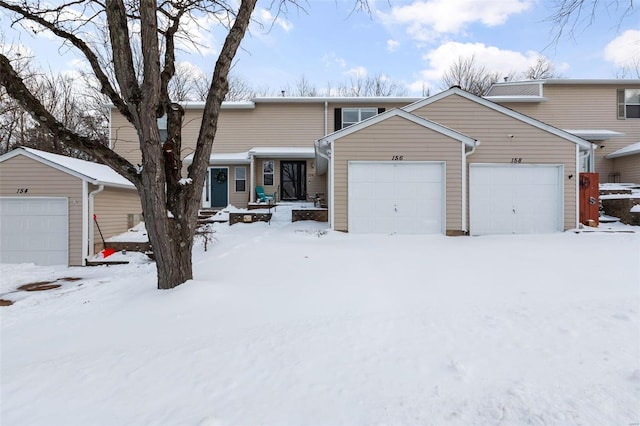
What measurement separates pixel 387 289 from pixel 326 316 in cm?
137

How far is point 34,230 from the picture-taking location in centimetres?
1066

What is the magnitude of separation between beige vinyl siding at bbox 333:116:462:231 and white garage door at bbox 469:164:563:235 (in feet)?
3.01

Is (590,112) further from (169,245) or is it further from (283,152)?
(169,245)

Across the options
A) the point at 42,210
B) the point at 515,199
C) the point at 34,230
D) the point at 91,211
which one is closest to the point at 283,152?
the point at 91,211

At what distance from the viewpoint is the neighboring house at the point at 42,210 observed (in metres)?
10.6

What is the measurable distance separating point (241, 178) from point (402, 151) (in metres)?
9.00

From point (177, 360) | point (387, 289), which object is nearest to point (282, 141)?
point (387, 289)

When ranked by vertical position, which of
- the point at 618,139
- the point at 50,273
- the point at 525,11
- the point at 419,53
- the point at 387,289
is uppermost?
the point at 419,53

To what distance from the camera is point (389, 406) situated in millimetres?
2326

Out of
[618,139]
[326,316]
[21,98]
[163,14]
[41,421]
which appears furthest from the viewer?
[618,139]

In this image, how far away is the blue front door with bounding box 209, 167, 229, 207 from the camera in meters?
16.3

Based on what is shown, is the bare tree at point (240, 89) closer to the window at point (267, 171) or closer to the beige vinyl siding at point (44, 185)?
the window at point (267, 171)

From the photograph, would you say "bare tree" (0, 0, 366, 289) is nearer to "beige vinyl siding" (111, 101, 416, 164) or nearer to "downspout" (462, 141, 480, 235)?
"downspout" (462, 141, 480, 235)

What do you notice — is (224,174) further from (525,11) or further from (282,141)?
(525,11)
